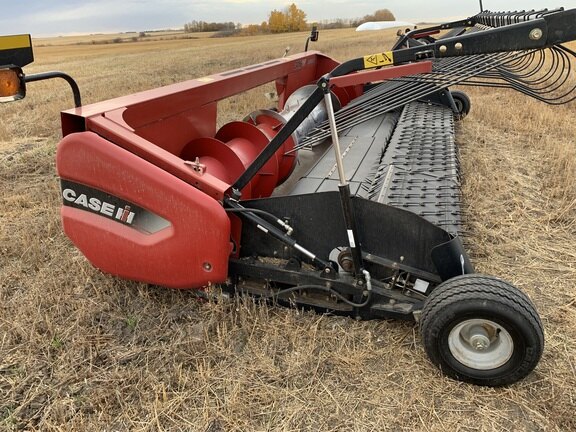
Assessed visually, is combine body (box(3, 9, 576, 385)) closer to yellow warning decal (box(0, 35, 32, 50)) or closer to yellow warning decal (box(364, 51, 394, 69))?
yellow warning decal (box(364, 51, 394, 69))

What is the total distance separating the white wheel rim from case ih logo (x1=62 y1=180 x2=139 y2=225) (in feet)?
4.97

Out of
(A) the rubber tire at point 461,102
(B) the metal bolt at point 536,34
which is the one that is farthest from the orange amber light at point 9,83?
(A) the rubber tire at point 461,102

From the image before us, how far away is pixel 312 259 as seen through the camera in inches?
92.0

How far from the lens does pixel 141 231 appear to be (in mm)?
2398

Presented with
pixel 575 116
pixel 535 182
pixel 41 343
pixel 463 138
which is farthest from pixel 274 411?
pixel 575 116

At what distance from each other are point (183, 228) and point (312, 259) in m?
0.60

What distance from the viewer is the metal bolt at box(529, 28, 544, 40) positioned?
85.7 inches

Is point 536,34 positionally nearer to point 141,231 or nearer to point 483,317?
point 483,317

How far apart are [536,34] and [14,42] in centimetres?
223

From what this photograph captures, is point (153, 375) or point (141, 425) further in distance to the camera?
point (153, 375)

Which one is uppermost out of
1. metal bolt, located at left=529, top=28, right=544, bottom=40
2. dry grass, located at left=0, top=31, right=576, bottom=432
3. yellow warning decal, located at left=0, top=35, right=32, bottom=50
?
yellow warning decal, located at left=0, top=35, right=32, bottom=50

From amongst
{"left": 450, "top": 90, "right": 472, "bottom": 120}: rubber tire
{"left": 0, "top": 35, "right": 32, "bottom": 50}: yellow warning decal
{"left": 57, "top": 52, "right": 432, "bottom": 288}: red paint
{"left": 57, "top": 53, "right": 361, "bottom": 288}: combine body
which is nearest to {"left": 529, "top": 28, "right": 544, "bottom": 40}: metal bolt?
{"left": 57, "top": 52, "right": 432, "bottom": 288}: red paint

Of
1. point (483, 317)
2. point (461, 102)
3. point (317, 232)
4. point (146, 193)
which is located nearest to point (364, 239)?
point (317, 232)

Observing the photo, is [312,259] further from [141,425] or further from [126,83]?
[126,83]
